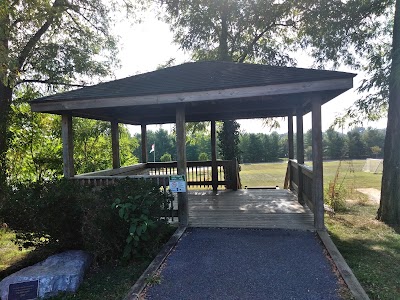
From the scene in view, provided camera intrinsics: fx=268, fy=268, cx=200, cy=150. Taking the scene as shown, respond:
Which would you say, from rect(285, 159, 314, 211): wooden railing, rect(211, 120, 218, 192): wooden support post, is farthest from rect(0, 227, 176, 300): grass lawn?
rect(211, 120, 218, 192): wooden support post

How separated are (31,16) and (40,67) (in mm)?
2165

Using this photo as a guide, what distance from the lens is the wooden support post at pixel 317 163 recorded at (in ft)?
15.1

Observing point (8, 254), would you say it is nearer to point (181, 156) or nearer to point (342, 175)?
point (181, 156)

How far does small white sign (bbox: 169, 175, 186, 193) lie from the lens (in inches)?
190

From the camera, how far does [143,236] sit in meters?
3.78

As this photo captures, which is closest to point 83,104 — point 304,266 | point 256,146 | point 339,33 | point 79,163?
point 304,266

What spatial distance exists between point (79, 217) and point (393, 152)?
6.28 m

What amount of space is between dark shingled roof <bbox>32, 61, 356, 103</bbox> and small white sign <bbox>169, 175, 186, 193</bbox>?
5.05 ft

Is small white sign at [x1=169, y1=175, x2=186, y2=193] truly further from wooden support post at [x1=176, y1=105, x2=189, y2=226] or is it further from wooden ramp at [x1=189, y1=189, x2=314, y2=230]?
wooden ramp at [x1=189, y1=189, x2=314, y2=230]

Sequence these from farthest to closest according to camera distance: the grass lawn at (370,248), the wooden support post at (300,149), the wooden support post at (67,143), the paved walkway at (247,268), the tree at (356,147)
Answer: the tree at (356,147), the wooden support post at (300,149), the wooden support post at (67,143), the grass lawn at (370,248), the paved walkway at (247,268)

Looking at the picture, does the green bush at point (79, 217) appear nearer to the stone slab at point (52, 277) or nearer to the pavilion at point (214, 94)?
the stone slab at point (52, 277)

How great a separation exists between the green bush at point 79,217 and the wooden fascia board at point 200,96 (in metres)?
1.65

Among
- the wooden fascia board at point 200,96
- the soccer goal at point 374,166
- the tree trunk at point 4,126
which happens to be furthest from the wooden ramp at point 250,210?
the soccer goal at point 374,166

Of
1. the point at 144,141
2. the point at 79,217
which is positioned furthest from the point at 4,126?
the point at 79,217
